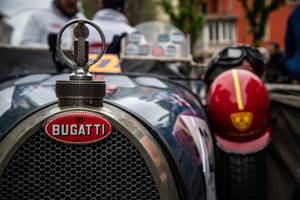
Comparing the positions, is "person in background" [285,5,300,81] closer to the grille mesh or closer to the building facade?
the grille mesh

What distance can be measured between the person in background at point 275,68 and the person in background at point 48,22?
365 cm

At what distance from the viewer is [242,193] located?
1.60m

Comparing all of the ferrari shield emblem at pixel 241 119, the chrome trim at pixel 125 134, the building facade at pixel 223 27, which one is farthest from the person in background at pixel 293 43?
the building facade at pixel 223 27

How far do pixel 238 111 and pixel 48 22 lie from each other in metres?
2.67

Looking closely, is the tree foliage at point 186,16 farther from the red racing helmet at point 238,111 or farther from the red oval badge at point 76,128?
the red oval badge at point 76,128

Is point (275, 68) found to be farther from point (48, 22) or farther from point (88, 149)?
point (88, 149)

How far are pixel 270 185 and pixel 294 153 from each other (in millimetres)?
239

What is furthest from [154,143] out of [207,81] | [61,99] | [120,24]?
[120,24]

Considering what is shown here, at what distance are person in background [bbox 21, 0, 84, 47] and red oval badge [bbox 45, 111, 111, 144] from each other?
214 centimetres

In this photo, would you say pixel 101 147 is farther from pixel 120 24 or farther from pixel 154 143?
pixel 120 24

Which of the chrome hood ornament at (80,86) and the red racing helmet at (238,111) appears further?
the red racing helmet at (238,111)

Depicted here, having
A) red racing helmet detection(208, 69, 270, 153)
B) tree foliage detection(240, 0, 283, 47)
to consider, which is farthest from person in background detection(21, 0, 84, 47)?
tree foliage detection(240, 0, 283, 47)

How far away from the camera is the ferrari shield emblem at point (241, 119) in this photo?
5.03 feet

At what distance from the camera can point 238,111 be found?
153 centimetres
